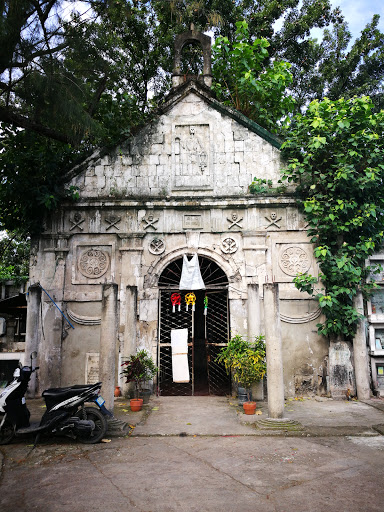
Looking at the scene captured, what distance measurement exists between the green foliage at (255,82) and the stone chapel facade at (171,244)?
4.59ft

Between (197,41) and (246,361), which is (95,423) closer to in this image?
(246,361)

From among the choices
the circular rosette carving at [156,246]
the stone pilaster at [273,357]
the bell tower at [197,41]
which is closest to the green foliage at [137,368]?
the circular rosette carving at [156,246]

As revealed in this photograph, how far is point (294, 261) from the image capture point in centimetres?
1087

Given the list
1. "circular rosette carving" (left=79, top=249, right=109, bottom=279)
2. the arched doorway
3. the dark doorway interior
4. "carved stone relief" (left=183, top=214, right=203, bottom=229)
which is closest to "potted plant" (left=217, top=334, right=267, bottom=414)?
the arched doorway

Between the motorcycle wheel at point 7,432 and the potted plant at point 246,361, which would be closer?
the motorcycle wheel at point 7,432

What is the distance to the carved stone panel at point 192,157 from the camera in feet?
36.8

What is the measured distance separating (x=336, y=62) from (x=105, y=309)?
15.0 meters

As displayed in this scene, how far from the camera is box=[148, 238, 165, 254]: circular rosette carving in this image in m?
11.0

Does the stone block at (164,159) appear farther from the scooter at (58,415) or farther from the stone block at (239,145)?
the scooter at (58,415)

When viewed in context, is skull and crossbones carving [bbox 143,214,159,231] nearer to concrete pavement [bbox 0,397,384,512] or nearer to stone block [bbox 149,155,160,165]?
stone block [bbox 149,155,160,165]

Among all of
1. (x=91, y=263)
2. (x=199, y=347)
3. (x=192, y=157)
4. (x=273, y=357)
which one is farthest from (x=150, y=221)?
(x=199, y=347)

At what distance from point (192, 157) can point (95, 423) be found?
724 centimetres

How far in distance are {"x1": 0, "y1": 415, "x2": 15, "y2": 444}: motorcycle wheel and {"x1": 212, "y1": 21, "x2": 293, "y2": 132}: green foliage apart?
9.96 m

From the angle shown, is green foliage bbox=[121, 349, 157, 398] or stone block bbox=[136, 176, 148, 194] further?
stone block bbox=[136, 176, 148, 194]
